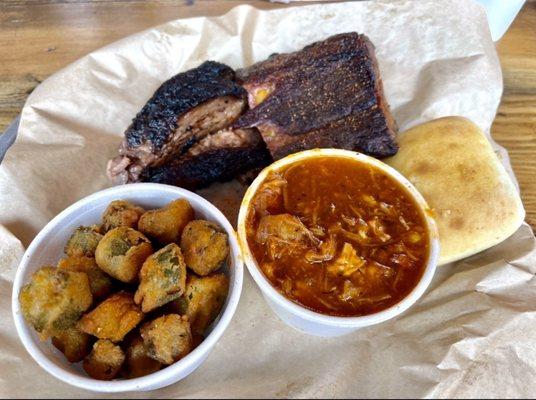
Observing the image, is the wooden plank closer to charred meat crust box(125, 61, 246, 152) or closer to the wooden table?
the wooden table

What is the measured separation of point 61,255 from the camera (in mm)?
1784

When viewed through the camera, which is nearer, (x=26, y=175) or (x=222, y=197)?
(x=26, y=175)

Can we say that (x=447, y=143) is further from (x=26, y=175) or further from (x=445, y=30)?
(x=26, y=175)

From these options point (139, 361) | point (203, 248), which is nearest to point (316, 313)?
point (203, 248)

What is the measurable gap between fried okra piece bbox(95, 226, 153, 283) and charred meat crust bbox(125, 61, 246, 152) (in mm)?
480

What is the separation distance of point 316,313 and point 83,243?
0.79 meters

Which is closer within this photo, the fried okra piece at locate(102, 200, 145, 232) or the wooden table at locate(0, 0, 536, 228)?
the fried okra piece at locate(102, 200, 145, 232)

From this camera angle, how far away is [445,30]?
2467 millimetres

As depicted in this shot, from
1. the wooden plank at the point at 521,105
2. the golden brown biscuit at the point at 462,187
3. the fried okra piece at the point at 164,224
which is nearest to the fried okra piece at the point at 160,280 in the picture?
the fried okra piece at the point at 164,224

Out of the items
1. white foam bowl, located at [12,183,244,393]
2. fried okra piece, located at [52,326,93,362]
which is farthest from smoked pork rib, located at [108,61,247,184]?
fried okra piece, located at [52,326,93,362]

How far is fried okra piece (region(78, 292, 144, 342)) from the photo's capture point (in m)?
1.41

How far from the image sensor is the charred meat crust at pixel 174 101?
1.90 metres

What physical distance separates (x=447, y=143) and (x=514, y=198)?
32 cm

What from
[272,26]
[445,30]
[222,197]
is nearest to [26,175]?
[222,197]
